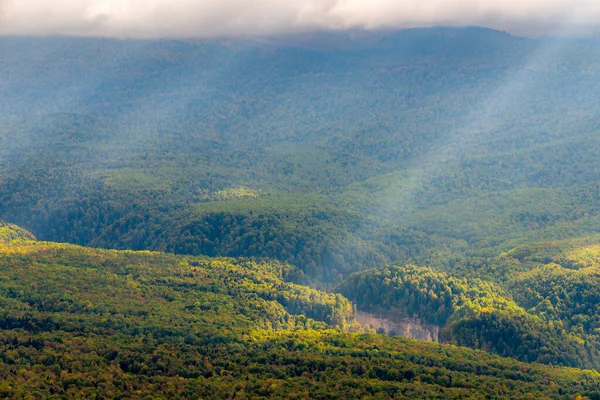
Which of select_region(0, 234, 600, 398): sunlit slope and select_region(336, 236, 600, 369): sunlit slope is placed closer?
select_region(0, 234, 600, 398): sunlit slope

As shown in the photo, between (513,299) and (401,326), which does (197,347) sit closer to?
(401,326)

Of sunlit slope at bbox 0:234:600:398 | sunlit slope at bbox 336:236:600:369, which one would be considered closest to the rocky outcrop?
sunlit slope at bbox 336:236:600:369

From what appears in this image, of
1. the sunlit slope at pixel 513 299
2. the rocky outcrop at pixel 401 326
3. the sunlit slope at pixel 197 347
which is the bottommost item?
the rocky outcrop at pixel 401 326

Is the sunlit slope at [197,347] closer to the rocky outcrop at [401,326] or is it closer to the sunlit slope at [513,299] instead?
the rocky outcrop at [401,326]

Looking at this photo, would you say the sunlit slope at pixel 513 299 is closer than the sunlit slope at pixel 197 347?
No

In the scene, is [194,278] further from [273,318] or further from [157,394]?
[157,394]

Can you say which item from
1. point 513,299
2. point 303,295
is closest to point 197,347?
point 303,295

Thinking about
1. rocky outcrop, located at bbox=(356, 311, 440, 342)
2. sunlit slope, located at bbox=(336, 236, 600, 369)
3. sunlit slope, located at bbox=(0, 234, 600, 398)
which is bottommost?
rocky outcrop, located at bbox=(356, 311, 440, 342)

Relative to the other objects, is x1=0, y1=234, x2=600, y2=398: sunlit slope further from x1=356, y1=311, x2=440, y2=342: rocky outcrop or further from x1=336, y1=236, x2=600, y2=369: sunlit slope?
x1=336, y1=236, x2=600, y2=369: sunlit slope

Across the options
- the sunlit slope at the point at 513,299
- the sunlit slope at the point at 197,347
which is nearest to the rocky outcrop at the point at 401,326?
the sunlit slope at the point at 513,299
